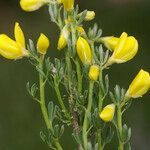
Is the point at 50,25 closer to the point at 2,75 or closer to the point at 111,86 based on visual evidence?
the point at 2,75

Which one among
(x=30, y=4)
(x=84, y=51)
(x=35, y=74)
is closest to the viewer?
(x=84, y=51)

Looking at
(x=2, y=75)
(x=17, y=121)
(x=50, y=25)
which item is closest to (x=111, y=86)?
(x=17, y=121)

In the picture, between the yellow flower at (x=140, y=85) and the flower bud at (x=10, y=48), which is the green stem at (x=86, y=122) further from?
the flower bud at (x=10, y=48)

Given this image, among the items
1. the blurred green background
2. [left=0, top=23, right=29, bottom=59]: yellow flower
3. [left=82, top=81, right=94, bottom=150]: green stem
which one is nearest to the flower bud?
[left=0, top=23, right=29, bottom=59]: yellow flower

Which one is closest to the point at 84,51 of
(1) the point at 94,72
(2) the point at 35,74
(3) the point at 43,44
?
(1) the point at 94,72

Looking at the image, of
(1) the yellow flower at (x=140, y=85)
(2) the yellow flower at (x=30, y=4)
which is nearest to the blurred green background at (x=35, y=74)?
(2) the yellow flower at (x=30, y=4)

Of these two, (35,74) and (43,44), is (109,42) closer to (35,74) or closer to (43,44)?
(43,44)

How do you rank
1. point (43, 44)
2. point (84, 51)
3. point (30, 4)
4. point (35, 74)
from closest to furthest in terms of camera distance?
1. point (84, 51)
2. point (43, 44)
3. point (30, 4)
4. point (35, 74)
